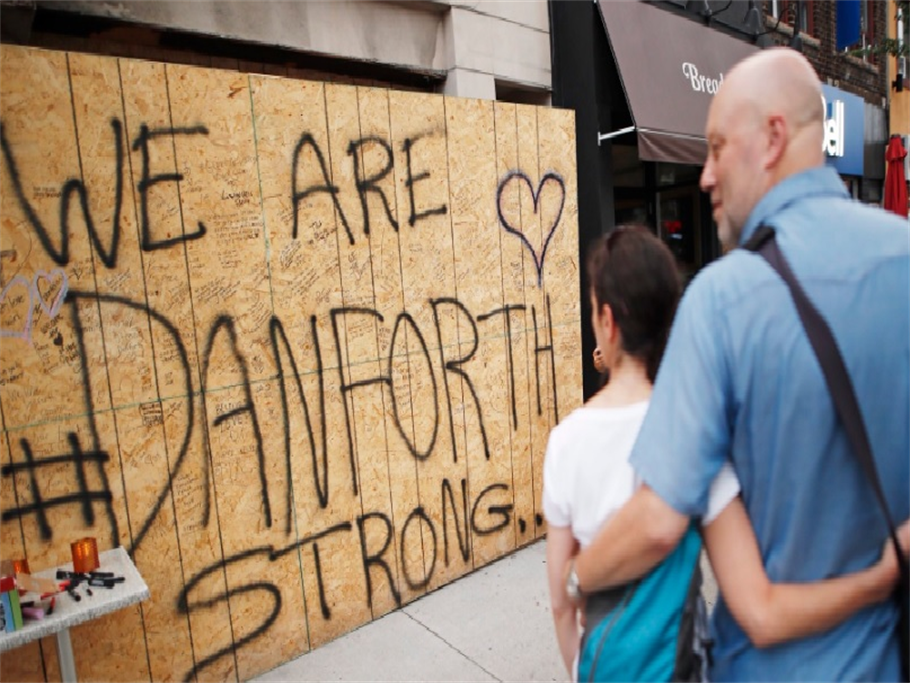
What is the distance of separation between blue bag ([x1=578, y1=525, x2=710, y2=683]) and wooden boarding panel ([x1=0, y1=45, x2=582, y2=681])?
2.24 metres

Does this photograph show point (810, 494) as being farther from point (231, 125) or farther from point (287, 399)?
point (231, 125)

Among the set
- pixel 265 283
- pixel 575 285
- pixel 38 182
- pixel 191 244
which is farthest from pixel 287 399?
pixel 575 285

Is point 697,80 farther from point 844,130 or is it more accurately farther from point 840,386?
point 840,386

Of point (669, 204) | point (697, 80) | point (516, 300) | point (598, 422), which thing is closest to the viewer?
point (598, 422)

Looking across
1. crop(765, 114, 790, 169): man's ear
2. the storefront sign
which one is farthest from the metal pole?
the storefront sign

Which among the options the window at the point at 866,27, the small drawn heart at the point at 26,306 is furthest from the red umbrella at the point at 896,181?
the small drawn heart at the point at 26,306

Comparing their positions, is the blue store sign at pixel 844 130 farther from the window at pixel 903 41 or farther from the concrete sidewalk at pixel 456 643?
the concrete sidewalk at pixel 456 643

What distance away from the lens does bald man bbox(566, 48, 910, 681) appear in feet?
3.55

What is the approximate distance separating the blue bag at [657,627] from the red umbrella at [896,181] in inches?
367

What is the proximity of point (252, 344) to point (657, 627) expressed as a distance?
7.81 feet

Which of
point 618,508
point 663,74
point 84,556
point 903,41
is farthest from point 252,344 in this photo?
point 903,41

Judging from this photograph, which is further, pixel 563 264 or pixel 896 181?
pixel 896 181

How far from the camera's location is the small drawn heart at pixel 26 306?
2.50 m

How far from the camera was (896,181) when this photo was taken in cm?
888
